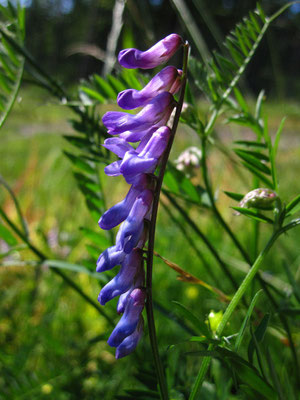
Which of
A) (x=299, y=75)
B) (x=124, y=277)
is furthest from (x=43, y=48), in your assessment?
(x=124, y=277)

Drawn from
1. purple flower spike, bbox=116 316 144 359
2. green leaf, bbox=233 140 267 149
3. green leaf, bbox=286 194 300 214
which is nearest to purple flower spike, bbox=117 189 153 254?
purple flower spike, bbox=116 316 144 359

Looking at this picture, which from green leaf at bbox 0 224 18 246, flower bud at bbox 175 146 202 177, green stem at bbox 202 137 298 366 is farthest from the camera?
flower bud at bbox 175 146 202 177

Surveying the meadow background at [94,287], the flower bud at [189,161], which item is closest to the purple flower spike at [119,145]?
the meadow background at [94,287]

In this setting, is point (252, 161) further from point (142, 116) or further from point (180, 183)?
point (142, 116)

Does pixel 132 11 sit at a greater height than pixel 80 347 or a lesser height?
greater

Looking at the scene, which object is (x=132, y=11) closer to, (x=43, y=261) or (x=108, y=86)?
(x=108, y=86)

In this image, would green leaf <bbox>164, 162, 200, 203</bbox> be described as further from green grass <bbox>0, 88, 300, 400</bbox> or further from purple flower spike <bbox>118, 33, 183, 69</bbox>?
purple flower spike <bbox>118, 33, 183, 69</bbox>
